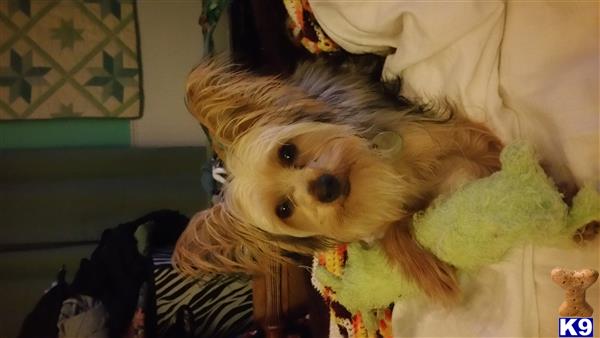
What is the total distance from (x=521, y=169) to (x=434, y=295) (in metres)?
0.27

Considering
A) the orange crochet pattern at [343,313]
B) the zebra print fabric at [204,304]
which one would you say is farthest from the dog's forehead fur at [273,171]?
the zebra print fabric at [204,304]

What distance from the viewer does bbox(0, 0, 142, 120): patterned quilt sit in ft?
8.48

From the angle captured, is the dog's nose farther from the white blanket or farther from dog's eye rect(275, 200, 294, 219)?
the white blanket

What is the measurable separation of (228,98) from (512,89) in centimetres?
48

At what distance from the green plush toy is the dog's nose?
14 centimetres

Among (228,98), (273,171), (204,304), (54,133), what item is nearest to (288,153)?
(273,171)

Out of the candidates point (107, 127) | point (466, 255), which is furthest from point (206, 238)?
point (107, 127)

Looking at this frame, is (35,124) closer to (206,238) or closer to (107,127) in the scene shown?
(107,127)

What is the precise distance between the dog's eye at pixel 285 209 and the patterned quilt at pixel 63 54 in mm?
1702

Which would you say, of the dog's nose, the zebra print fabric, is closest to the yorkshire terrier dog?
the dog's nose

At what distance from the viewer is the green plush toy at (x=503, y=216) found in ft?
2.84

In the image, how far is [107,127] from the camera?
8.71ft

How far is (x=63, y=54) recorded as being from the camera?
8.55 ft

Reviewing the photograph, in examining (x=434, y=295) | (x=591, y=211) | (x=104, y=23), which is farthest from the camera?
(x=104, y=23)
